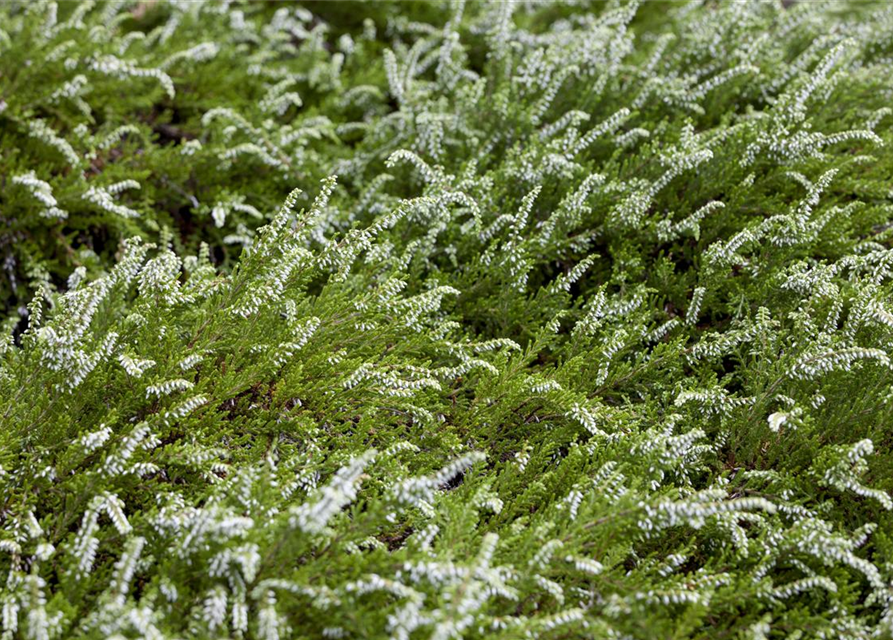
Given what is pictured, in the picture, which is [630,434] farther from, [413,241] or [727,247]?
[413,241]

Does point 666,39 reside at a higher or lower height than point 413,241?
higher

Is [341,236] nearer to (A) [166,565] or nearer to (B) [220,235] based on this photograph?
(B) [220,235]

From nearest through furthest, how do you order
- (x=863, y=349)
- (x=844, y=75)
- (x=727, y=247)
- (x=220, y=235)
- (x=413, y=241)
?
(x=863, y=349) → (x=727, y=247) → (x=413, y=241) → (x=844, y=75) → (x=220, y=235)

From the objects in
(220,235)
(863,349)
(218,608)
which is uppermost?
(220,235)

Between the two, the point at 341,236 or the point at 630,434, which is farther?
the point at 341,236

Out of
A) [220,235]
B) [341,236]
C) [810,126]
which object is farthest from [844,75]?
[220,235]

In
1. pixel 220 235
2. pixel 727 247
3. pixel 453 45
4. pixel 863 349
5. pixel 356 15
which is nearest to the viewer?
pixel 863 349

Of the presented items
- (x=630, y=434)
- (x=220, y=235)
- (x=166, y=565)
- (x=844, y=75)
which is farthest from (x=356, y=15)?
(x=166, y=565)
